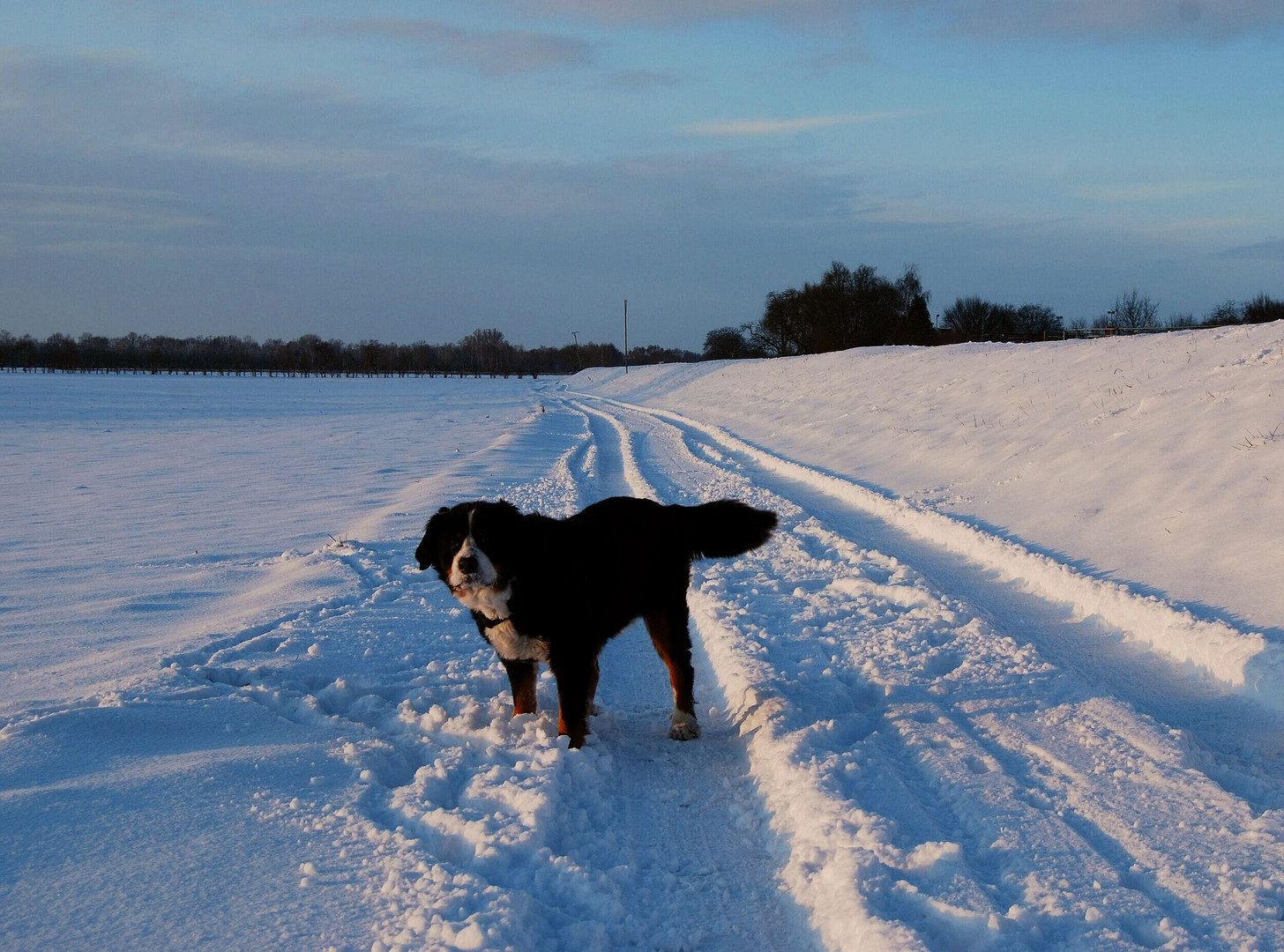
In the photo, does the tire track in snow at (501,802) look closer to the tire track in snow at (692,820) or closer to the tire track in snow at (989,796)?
the tire track in snow at (692,820)

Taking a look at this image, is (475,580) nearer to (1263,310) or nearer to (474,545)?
(474,545)

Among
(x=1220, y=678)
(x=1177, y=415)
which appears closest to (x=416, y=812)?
(x=1220, y=678)

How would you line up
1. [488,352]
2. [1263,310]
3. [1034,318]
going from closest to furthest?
[1263,310]
[1034,318]
[488,352]

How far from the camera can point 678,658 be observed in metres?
5.02

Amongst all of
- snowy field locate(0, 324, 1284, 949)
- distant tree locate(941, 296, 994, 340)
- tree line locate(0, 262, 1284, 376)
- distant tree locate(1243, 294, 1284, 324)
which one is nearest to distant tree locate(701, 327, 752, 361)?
tree line locate(0, 262, 1284, 376)

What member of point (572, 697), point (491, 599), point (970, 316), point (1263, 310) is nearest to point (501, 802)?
point (572, 697)

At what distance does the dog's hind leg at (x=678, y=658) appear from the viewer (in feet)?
16.0

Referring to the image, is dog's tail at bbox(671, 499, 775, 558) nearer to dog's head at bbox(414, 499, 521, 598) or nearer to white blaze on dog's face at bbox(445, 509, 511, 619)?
dog's head at bbox(414, 499, 521, 598)

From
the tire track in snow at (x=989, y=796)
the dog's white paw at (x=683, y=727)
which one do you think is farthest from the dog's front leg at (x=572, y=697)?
the tire track in snow at (x=989, y=796)

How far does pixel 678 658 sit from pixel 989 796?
177 centimetres

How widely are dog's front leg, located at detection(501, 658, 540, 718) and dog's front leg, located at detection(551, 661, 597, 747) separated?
0.28 metres

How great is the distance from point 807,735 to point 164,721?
3225 millimetres

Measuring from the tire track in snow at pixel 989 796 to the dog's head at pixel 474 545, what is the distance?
1.62 m

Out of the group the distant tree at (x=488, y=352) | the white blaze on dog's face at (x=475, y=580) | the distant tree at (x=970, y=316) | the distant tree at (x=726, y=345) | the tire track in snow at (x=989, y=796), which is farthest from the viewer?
the distant tree at (x=488, y=352)
